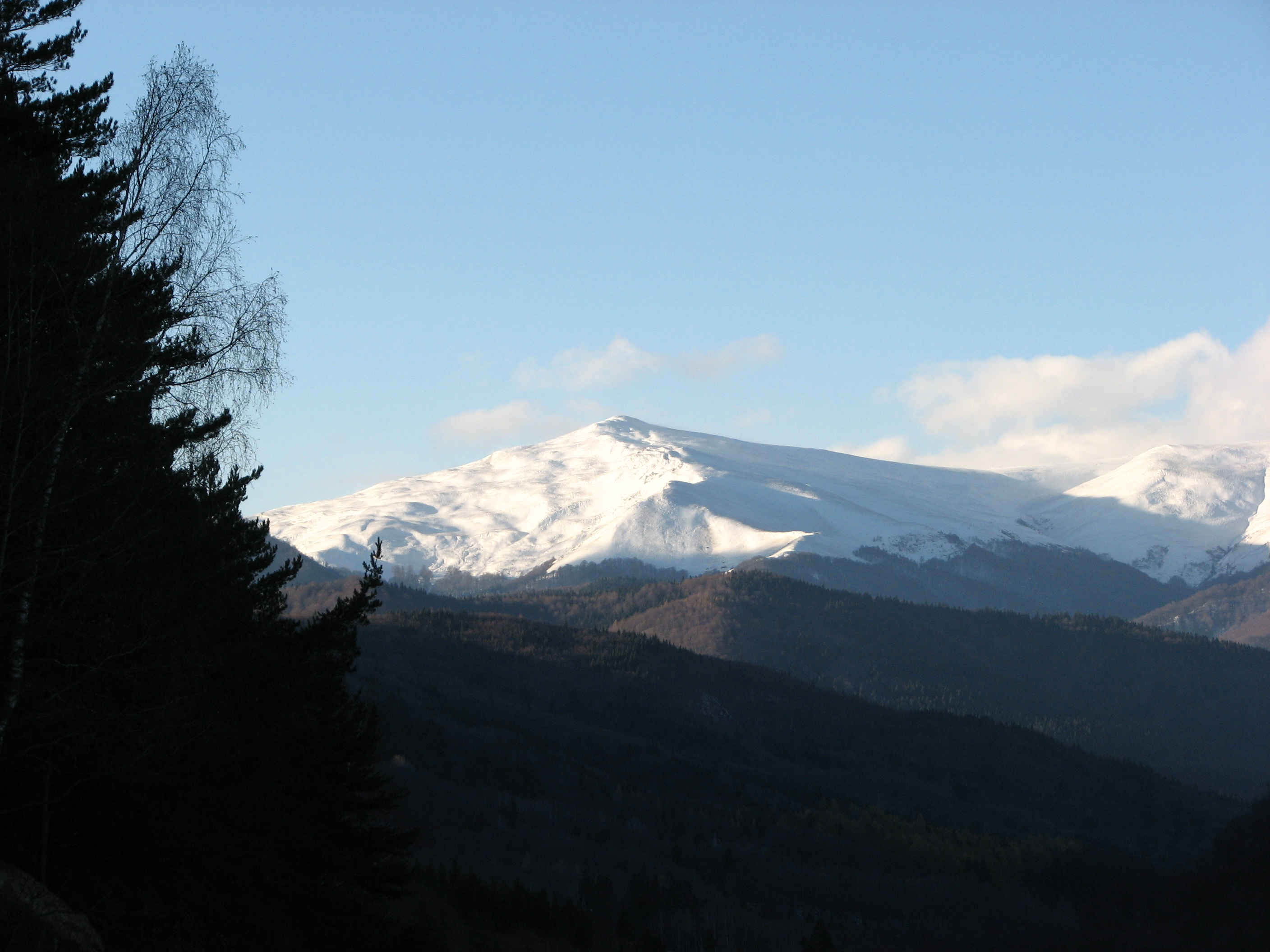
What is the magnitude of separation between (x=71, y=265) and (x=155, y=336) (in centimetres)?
245

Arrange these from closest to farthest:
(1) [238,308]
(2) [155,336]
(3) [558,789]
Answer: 1. (2) [155,336]
2. (1) [238,308]
3. (3) [558,789]

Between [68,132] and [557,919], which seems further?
[557,919]

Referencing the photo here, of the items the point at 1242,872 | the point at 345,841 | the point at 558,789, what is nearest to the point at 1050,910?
the point at 1242,872

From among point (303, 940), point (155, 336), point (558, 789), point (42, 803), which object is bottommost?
point (558, 789)

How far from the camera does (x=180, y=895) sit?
23.8 meters

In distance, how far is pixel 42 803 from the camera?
1911 centimetres

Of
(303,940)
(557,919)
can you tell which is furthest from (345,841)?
(557,919)

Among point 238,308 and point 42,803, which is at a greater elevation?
point 238,308

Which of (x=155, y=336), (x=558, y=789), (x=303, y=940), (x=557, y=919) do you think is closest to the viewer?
(x=155, y=336)

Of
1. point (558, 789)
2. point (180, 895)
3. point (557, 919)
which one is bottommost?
point (558, 789)

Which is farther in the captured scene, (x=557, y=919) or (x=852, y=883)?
(x=852, y=883)

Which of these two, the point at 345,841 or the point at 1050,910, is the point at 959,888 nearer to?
the point at 1050,910

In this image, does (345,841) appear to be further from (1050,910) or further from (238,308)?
(1050,910)

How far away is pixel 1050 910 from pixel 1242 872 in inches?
997
